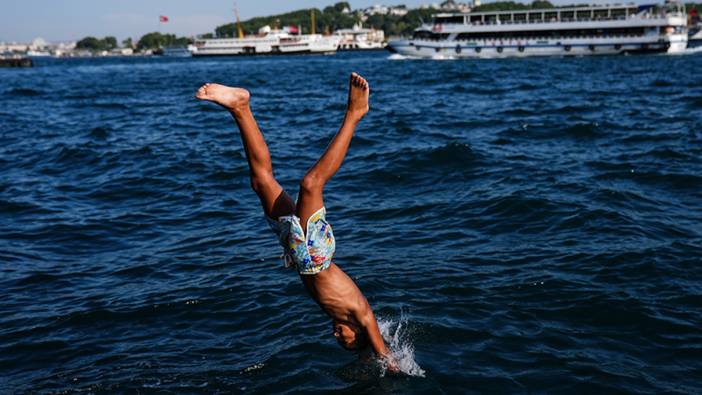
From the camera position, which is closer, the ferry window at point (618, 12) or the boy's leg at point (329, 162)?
the boy's leg at point (329, 162)

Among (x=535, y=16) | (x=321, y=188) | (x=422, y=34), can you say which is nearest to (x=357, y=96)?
(x=321, y=188)

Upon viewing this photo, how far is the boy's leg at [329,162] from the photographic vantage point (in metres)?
4.44

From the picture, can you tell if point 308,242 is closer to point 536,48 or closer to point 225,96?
point 225,96

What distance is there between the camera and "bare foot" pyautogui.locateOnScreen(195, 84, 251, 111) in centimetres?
464

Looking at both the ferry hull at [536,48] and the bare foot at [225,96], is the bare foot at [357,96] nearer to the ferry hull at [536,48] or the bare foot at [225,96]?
the bare foot at [225,96]

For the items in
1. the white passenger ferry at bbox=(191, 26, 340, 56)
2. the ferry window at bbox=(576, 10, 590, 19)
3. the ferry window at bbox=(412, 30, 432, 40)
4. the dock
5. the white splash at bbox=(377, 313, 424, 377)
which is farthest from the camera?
the white passenger ferry at bbox=(191, 26, 340, 56)

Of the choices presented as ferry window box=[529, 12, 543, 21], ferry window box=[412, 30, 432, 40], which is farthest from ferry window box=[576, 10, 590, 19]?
ferry window box=[412, 30, 432, 40]

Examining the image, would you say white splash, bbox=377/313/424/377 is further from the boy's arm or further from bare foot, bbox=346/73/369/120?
bare foot, bbox=346/73/369/120

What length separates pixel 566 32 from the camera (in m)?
68.7

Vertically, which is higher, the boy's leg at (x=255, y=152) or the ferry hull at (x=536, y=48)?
the ferry hull at (x=536, y=48)

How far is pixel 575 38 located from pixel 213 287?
69.7 meters

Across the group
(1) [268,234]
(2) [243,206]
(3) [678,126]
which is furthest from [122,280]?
(3) [678,126]

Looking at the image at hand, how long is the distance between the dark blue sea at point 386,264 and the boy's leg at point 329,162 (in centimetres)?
183

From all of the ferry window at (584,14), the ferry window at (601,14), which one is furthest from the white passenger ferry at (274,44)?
the ferry window at (601,14)
